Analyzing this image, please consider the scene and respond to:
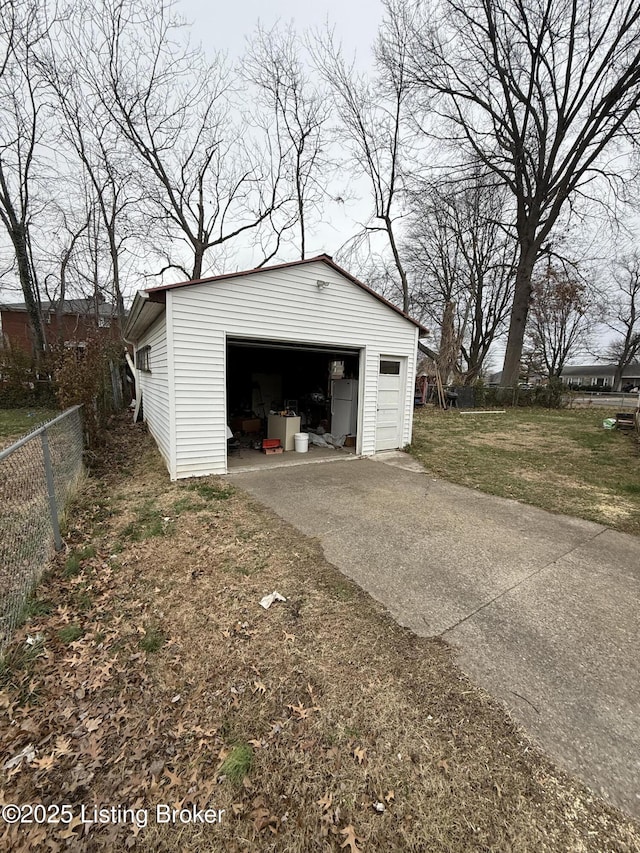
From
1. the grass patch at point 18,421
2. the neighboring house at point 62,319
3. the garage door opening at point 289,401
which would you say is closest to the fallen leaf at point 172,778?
the garage door opening at point 289,401

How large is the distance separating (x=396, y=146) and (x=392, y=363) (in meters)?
16.1

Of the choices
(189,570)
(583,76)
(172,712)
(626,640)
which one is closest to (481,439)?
(626,640)

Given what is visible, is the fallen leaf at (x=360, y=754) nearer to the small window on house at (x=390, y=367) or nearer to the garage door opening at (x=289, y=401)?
the garage door opening at (x=289, y=401)

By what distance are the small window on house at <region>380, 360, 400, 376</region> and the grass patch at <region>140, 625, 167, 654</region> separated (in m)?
6.64

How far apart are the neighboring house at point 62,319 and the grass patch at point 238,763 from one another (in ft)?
57.6

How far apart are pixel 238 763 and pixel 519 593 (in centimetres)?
249

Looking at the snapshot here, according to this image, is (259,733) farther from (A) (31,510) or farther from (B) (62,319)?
(B) (62,319)

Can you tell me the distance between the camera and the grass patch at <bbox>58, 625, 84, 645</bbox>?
99.1 inches

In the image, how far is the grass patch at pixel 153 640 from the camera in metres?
2.45

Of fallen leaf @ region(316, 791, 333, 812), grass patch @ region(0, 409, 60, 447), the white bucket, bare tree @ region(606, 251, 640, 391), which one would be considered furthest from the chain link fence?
bare tree @ region(606, 251, 640, 391)

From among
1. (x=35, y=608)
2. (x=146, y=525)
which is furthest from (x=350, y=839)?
(x=146, y=525)

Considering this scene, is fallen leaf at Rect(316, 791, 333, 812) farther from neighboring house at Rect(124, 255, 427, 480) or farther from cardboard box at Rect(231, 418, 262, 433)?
cardboard box at Rect(231, 418, 262, 433)

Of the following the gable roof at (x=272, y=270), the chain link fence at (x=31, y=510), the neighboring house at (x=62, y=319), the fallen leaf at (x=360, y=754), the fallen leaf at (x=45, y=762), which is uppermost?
the neighboring house at (x=62, y=319)

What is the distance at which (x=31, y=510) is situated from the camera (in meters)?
3.99
